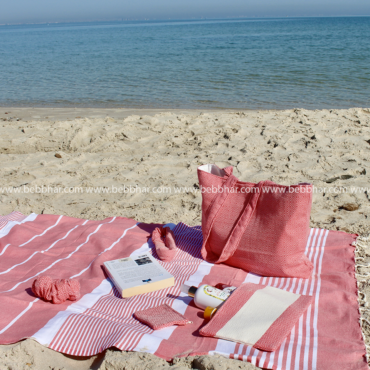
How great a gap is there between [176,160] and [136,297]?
8.72 ft

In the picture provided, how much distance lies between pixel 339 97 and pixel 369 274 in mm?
8602

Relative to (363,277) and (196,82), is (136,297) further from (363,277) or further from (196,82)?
(196,82)

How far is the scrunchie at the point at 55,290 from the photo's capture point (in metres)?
2.17

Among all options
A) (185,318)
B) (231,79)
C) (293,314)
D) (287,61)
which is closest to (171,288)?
(185,318)

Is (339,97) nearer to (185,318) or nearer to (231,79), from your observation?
(231,79)

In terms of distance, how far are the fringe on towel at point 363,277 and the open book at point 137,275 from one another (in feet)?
3.74

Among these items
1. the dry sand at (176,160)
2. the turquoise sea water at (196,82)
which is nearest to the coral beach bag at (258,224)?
the dry sand at (176,160)

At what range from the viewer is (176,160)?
477 centimetres

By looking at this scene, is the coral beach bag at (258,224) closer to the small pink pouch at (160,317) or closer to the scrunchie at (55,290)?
the small pink pouch at (160,317)

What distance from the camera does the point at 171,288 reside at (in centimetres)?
243

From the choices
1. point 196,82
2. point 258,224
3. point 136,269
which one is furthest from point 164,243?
point 196,82

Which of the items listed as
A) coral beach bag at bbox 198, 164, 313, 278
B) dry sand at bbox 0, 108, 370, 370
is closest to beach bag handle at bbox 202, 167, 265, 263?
coral beach bag at bbox 198, 164, 313, 278

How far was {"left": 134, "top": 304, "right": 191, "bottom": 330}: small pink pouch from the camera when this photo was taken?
199 centimetres

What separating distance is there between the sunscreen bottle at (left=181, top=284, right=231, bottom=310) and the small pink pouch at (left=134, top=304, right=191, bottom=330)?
145mm
